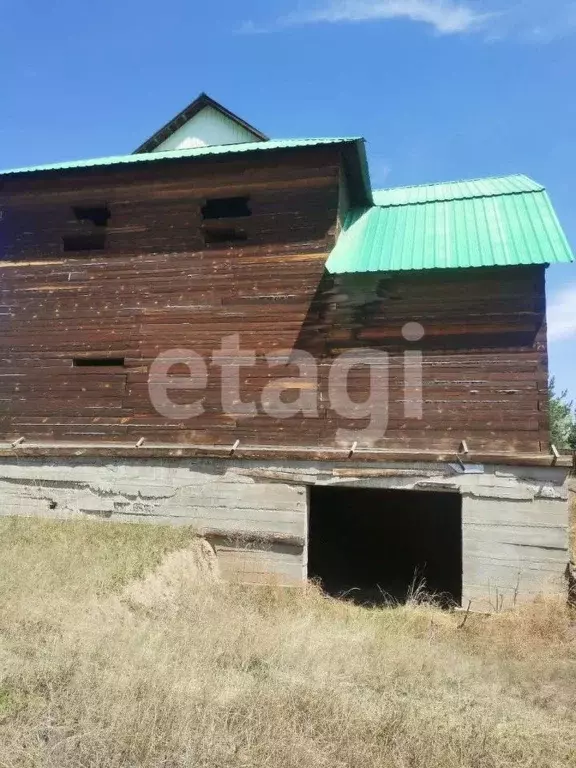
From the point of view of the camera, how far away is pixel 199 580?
10695mm

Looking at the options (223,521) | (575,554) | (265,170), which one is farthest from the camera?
(575,554)

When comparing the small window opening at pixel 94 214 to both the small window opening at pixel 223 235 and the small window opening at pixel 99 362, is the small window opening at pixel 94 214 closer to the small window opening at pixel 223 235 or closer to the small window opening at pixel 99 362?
the small window opening at pixel 223 235

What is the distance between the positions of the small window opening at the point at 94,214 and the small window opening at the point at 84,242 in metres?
0.34

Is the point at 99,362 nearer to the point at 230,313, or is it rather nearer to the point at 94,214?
the point at 230,313

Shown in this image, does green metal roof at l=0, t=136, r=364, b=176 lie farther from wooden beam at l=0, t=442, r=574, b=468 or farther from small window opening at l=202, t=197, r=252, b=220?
wooden beam at l=0, t=442, r=574, b=468

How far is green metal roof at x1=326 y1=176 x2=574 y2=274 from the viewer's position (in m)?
11.1

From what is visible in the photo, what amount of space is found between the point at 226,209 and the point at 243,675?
11.0 meters

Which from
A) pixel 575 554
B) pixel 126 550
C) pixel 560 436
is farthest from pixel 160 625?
pixel 560 436

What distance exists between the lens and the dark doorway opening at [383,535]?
15.8 m

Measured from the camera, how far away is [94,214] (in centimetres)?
1443

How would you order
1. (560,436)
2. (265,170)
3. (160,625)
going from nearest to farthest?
(160,625) → (265,170) → (560,436)

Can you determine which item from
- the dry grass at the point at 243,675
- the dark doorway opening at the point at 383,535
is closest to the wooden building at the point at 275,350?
the dark doorway opening at the point at 383,535

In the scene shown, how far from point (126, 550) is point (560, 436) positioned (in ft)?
131

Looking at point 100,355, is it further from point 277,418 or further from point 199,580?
point 199,580
